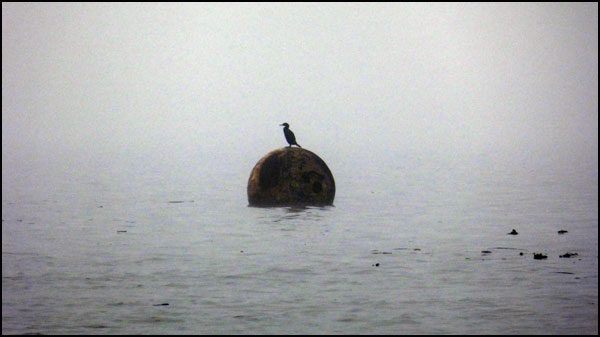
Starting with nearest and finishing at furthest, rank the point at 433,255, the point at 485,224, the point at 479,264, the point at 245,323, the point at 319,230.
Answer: the point at 245,323 → the point at 479,264 → the point at 433,255 → the point at 319,230 → the point at 485,224

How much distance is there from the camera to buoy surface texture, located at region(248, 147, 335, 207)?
29125 millimetres

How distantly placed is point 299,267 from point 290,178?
10.1 metres

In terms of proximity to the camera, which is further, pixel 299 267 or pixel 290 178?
pixel 290 178

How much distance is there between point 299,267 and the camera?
1923cm

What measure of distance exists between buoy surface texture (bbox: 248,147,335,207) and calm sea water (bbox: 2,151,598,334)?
1.47 ft

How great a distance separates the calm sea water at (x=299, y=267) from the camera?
14781 mm

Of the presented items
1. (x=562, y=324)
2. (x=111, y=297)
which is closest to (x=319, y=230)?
(x=111, y=297)

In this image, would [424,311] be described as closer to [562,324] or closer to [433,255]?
[562,324]

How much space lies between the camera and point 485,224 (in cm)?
2841

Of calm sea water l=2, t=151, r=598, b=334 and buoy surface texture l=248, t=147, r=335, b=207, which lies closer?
calm sea water l=2, t=151, r=598, b=334

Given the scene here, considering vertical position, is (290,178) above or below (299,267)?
above

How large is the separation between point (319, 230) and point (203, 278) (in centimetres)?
736

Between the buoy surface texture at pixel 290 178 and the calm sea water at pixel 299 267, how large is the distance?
45 centimetres

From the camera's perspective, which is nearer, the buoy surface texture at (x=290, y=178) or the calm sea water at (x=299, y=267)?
the calm sea water at (x=299, y=267)
